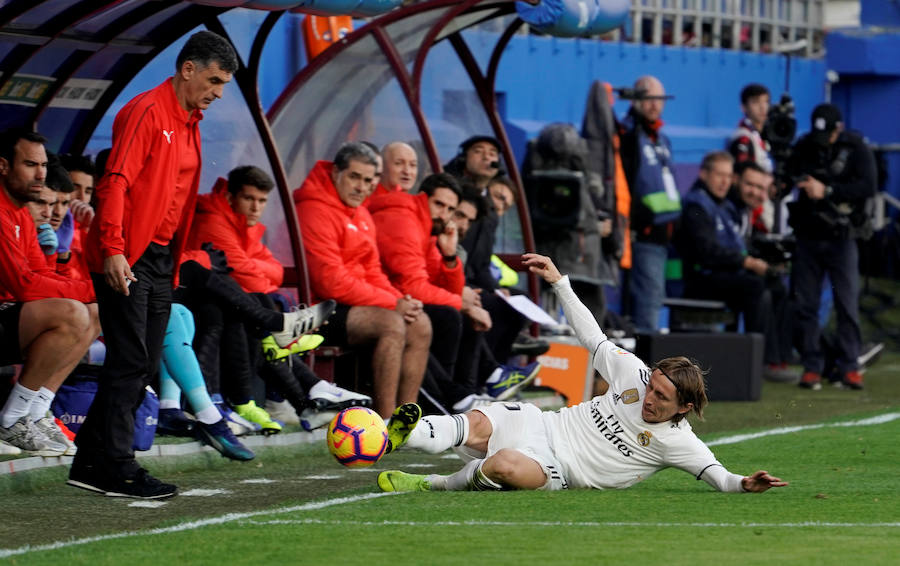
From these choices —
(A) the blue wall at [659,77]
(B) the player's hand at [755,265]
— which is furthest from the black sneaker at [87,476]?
(B) the player's hand at [755,265]

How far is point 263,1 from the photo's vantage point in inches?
375

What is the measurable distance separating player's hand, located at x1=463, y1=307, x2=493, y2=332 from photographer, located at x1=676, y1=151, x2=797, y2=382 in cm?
422

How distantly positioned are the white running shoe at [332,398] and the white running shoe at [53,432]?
1893 millimetres

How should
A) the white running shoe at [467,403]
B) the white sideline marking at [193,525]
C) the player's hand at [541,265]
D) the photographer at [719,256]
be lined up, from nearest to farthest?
the white sideline marking at [193,525] < the player's hand at [541,265] < the white running shoe at [467,403] < the photographer at [719,256]

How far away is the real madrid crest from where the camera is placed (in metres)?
8.10

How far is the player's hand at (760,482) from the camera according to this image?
770 centimetres

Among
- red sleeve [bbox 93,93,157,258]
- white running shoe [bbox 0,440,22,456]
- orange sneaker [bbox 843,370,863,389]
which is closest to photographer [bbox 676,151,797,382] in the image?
orange sneaker [bbox 843,370,863,389]

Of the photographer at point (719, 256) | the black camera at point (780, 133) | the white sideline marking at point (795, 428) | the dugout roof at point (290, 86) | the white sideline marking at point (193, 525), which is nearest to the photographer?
the white sideline marking at point (193, 525)

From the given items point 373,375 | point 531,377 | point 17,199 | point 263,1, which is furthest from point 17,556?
point 531,377

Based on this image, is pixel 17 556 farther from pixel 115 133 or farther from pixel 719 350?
pixel 719 350

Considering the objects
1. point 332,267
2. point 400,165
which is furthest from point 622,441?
point 400,165

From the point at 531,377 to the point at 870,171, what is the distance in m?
4.76

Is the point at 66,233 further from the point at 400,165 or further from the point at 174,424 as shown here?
the point at 400,165

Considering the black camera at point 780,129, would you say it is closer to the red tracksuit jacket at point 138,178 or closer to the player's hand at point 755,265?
the player's hand at point 755,265
